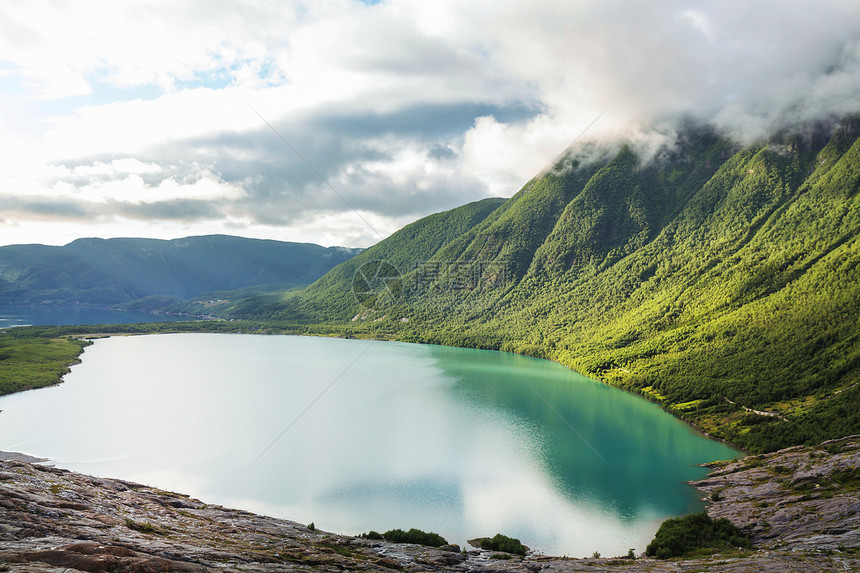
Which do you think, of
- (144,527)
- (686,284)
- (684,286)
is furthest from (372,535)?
(686,284)

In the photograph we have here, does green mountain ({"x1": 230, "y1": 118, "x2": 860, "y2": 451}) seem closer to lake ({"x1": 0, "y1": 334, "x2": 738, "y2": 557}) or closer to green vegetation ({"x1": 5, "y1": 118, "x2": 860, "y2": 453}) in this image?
green vegetation ({"x1": 5, "y1": 118, "x2": 860, "y2": 453})

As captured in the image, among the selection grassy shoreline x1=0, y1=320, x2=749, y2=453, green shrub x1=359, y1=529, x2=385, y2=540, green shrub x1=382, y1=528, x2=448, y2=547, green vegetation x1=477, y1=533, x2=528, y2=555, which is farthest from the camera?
grassy shoreline x1=0, y1=320, x2=749, y2=453

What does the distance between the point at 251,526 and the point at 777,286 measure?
88.2m

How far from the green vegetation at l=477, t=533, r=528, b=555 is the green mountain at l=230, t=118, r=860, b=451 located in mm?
29958

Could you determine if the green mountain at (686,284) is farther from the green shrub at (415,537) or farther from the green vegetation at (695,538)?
the green shrub at (415,537)

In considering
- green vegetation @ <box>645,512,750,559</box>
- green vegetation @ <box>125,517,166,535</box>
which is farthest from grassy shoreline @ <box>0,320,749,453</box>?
green vegetation @ <box>125,517,166,535</box>

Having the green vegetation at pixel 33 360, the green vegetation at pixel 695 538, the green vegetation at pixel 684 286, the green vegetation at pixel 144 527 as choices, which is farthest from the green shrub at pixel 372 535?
the green vegetation at pixel 33 360

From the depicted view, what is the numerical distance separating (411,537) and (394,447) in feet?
59.6

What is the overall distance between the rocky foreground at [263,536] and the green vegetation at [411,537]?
1335mm

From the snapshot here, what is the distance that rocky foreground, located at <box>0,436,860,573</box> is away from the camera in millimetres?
15797

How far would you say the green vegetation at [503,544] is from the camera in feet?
86.6

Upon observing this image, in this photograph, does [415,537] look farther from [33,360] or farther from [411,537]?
[33,360]

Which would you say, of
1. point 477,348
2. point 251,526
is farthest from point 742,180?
point 251,526

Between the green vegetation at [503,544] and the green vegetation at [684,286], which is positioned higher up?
the green vegetation at [684,286]
